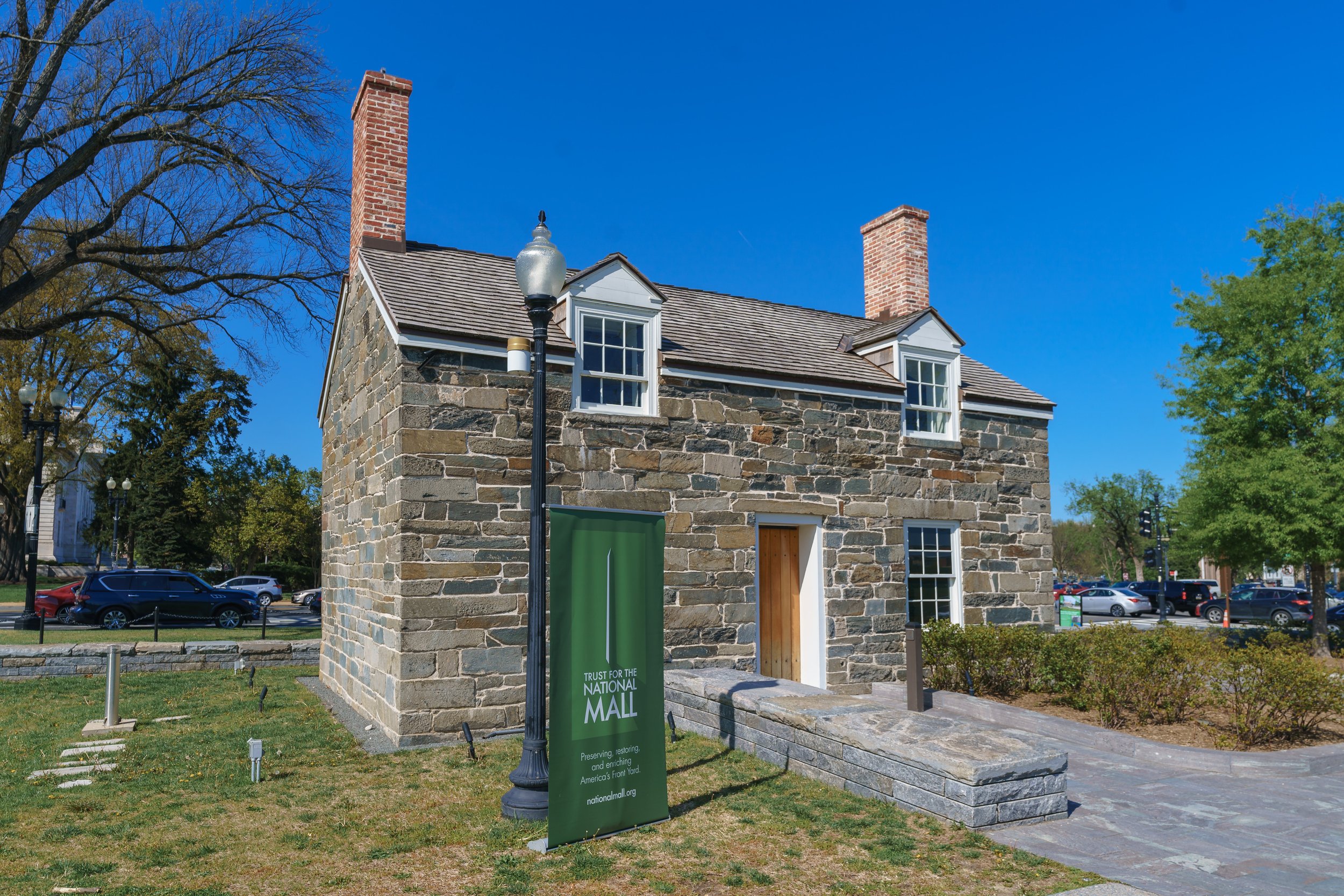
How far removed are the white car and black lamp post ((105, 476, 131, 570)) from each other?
4149 centimetres

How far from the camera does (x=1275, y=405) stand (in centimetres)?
1766

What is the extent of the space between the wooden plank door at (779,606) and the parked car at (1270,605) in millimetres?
25356

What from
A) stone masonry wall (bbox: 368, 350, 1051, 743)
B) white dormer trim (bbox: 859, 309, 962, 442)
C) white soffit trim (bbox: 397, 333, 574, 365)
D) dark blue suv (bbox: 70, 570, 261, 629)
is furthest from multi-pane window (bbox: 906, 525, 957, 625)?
dark blue suv (bbox: 70, 570, 261, 629)

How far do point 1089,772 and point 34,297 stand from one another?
3280 centimetres

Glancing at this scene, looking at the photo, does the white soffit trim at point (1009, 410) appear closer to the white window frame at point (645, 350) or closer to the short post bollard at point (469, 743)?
the white window frame at point (645, 350)

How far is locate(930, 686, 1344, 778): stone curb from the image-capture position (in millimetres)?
7469

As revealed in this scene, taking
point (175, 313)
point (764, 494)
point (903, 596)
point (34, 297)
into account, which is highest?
point (34, 297)

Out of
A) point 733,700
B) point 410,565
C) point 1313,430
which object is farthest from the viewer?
point 1313,430

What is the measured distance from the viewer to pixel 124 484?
112ft

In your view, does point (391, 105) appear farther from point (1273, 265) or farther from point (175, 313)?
point (1273, 265)

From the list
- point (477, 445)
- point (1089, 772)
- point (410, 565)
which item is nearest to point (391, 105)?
point (477, 445)

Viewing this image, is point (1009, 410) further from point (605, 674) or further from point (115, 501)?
point (115, 501)

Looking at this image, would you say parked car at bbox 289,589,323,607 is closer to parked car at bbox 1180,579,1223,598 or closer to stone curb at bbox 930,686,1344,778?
stone curb at bbox 930,686,1344,778

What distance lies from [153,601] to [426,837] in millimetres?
21178
